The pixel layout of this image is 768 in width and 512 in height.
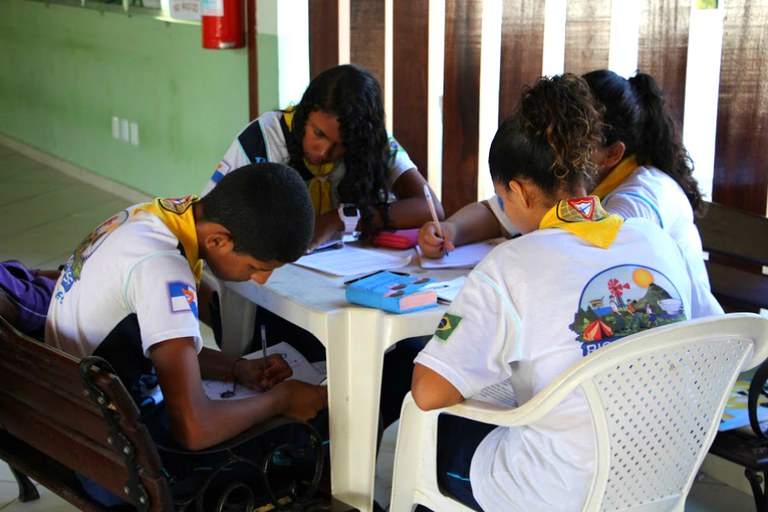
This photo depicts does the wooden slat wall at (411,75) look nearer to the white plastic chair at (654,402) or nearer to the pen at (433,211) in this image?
the pen at (433,211)

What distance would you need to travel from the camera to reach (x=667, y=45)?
9.71 feet

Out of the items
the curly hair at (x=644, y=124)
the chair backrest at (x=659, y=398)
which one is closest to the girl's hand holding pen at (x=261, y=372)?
the chair backrest at (x=659, y=398)

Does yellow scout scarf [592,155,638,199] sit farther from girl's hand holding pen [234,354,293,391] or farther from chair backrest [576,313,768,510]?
girl's hand holding pen [234,354,293,391]

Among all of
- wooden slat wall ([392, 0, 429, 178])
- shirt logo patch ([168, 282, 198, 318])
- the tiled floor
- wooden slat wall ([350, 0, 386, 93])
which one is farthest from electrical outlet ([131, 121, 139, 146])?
shirt logo patch ([168, 282, 198, 318])

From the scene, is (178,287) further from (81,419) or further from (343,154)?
(343,154)

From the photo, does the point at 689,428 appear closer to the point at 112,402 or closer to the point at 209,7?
the point at 112,402

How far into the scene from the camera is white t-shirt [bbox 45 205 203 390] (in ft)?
5.93

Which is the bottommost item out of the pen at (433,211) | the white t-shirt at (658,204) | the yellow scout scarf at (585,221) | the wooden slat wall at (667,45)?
the pen at (433,211)

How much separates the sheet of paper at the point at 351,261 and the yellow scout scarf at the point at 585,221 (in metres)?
0.69

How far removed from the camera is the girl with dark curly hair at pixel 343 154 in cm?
273

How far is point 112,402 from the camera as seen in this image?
164cm

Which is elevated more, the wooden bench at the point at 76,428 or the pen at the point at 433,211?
the pen at the point at 433,211

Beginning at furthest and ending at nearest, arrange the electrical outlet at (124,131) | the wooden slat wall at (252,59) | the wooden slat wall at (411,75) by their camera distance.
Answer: the electrical outlet at (124,131) < the wooden slat wall at (252,59) < the wooden slat wall at (411,75)

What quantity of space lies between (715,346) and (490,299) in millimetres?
377
